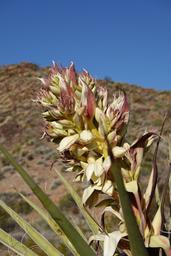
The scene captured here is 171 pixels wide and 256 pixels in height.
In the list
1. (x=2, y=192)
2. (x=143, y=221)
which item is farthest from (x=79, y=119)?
(x=2, y=192)

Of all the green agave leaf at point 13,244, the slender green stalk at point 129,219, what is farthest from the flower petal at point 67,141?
the green agave leaf at point 13,244

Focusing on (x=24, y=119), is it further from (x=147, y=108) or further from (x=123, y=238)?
(x=123, y=238)

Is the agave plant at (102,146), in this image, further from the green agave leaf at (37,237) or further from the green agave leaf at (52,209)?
the green agave leaf at (37,237)

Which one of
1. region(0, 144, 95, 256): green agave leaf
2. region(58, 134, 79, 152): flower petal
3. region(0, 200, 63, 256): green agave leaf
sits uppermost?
region(58, 134, 79, 152): flower petal

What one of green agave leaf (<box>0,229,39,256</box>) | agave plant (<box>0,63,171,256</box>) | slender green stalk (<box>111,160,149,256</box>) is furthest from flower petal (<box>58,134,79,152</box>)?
green agave leaf (<box>0,229,39,256</box>)

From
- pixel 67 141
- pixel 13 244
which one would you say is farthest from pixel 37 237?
pixel 67 141

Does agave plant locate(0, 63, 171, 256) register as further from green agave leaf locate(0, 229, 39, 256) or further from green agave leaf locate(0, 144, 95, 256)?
green agave leaf locate(0, 229, 39, 256)
